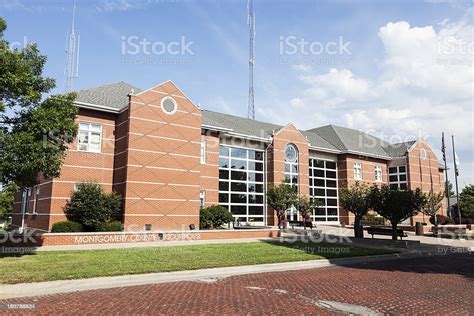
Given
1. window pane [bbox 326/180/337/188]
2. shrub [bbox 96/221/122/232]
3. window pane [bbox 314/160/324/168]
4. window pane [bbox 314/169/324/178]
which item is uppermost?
window pane [bbox 314/160/324/168]

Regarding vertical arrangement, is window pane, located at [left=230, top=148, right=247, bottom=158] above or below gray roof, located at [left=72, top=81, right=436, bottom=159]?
below

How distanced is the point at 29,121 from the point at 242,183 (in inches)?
882

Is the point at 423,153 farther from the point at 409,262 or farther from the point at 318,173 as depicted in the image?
the point at 409,262

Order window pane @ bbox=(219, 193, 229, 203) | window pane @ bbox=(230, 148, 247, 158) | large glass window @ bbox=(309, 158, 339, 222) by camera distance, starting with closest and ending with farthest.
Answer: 1. window pane @ bbox=(219, 193, 229, 203)
2. window pane @ bbox=(230, 148, 247, 158)
3. large glass window @ bbox=(309, 158, 339, 222)

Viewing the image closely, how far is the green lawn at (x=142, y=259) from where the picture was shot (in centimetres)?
1111

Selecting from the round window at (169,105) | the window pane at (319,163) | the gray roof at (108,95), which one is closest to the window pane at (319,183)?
the window pane at (319,163)

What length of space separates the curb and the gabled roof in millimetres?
29235

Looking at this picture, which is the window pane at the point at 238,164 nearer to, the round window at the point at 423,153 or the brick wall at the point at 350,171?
the brick wall at the point at 350,171

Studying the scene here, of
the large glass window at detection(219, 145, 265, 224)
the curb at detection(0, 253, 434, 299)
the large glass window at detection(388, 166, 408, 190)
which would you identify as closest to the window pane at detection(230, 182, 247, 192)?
the large glass window at detection(219, 145, 265, 224)

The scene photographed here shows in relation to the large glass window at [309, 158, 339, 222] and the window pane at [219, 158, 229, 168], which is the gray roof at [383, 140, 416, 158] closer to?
the large glass window at [309, 158, 339, 222]

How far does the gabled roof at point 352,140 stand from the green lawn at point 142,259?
25.8 metres

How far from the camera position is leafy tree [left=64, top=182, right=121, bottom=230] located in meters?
22.3

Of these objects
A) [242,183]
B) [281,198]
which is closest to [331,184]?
[242,183]

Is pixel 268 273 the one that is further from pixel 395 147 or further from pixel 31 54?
pixel 395 147
